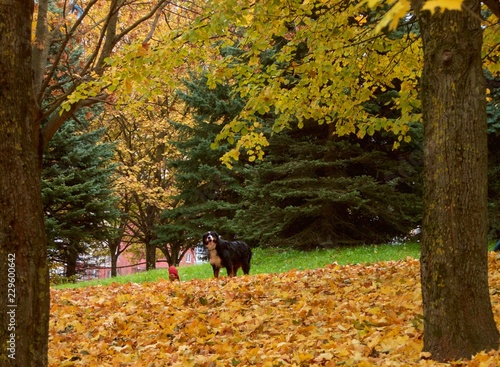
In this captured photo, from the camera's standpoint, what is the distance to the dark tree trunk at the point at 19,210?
352 centimetres

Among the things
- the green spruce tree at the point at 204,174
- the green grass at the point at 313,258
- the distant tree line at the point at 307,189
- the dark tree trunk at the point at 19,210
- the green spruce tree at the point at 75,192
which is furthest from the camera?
the green spruce tree at the point at 204,174

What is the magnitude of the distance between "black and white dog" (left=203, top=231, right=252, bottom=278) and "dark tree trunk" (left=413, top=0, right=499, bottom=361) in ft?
21.7

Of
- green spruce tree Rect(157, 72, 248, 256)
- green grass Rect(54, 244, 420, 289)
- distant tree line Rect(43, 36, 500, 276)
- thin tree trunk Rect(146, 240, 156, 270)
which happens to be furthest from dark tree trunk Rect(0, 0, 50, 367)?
thin tree trunk Rect(146, 240, 156, 270)

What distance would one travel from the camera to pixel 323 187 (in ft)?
49.5

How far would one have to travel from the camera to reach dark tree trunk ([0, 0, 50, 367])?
3.52 metres

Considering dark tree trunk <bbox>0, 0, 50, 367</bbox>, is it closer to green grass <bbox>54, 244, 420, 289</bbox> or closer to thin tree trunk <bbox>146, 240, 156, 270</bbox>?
green grass <bbox>54, 244, 420, 289</bbox>

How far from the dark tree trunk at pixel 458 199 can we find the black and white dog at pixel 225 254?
21.7ft

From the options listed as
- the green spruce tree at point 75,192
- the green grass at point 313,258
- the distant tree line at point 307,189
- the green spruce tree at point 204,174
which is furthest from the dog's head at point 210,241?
the green spruce tree at point 204,174

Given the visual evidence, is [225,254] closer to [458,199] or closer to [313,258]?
[313,258]

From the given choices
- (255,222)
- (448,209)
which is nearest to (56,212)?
(255,222)

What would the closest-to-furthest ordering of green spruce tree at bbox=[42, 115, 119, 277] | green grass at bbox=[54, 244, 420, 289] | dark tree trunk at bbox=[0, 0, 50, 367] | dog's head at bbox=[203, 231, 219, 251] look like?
dark tree trunk at bbox=[0, 0, 50, 367]
dog's head at bbox=[203, 231, 219, 251]
green grass at bbox=[54, 244, 420, 289]
green spruce tree at bbox=[42, 115, 119, 277]

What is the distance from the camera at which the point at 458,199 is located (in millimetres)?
4008

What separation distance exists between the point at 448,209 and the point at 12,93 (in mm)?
3196

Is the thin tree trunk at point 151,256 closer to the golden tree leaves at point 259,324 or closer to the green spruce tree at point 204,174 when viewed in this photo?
the green spruce tree at point 204,174
